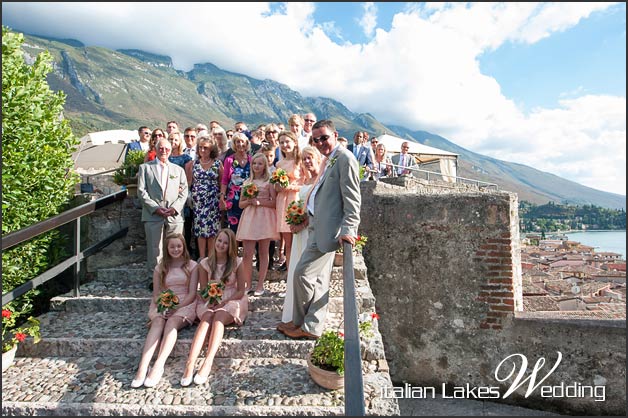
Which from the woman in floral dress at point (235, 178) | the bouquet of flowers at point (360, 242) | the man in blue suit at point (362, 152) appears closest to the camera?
the woman in floral dress at point (235, 178)

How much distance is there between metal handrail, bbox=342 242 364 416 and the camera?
162 centimetres

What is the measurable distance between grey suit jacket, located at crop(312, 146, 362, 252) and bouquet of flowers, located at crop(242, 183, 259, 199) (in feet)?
4.24

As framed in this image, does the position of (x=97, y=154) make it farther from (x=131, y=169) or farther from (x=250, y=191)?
(x=250, y=191)

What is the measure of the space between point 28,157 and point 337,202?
3732mm

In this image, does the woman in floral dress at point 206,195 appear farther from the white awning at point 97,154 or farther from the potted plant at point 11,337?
the white awning at point 97,154

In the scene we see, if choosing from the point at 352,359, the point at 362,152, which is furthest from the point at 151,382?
the point at 362,152

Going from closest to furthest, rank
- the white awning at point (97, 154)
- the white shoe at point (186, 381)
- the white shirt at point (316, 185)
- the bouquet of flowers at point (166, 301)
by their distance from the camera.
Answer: the white shoe at point (186, 381) → the white shirt at point (316, 185) → the bouquet of flowers at point (166, 301) → the white awning at point (97, 154)

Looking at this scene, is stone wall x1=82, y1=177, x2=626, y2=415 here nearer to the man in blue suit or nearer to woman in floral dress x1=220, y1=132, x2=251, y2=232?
woman in floral dress x1=220, y1=132, x2=251, y2=232

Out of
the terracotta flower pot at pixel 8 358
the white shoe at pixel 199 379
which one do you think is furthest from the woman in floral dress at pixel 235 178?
the terracotta flower pot at pixel 8 358

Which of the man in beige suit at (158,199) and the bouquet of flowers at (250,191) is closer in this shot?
the bouquet of flowers at (250,191)

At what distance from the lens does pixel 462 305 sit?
17.7 feet

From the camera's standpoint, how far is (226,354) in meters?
3.65

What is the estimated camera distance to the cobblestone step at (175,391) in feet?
9.52

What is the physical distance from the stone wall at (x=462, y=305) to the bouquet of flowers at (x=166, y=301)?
299 centimetres
